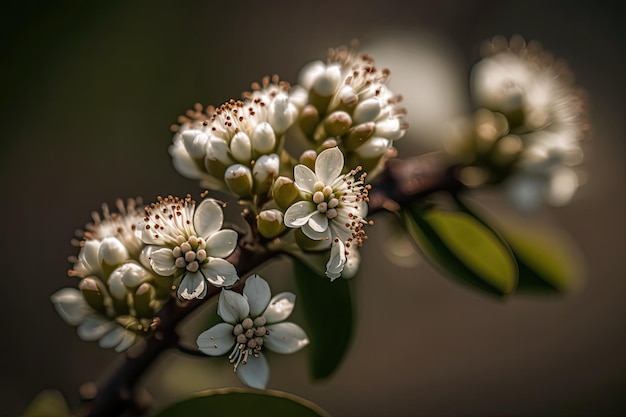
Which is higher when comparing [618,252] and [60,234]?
[618,252]

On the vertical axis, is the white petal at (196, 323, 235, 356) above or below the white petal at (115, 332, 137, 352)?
above

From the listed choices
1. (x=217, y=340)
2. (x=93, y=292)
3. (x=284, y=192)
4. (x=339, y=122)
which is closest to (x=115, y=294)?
(x=93, y=292)

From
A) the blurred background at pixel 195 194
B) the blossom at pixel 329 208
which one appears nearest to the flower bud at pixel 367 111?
the blossom at pixel 329 208

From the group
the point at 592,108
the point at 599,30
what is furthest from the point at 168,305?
the point at 599,30

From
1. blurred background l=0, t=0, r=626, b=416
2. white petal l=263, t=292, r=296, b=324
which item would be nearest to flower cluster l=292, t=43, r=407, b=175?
white petal l=263, t=292, r=296, b=324

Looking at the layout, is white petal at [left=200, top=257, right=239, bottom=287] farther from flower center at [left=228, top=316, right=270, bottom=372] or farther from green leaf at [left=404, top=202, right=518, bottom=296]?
green leaf at [left=404, top=202, right=518, bottom=296]

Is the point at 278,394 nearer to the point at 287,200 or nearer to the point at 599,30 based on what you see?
the point at 287,200

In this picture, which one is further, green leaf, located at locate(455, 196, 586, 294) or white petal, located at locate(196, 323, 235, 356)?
green leaf, located at locate(455, 196, 586, 294)

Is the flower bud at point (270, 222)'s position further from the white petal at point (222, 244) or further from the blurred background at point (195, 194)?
the blurred background at point (195, 194)
